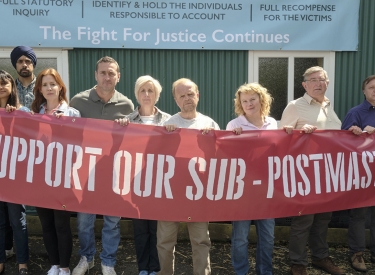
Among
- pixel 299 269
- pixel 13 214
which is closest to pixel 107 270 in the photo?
pixel 13 214

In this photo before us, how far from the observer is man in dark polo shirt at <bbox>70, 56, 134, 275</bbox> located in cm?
417

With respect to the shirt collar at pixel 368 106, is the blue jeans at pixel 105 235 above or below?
below

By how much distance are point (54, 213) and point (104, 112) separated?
1.04 metres

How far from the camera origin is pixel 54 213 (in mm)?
3998

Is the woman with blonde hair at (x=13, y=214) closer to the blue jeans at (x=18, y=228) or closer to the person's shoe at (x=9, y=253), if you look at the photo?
the blue jeans at (x=18, y=228)

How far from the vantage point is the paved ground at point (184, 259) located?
4.50 meters

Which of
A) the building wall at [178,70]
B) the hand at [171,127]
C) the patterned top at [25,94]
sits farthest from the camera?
the building wall at [178,70]

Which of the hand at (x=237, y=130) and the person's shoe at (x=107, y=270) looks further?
the person's shoe at (x=107, y=270)

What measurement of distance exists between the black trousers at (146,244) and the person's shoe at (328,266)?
66.4 inches

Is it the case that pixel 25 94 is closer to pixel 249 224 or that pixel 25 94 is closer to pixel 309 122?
pixel 249 224

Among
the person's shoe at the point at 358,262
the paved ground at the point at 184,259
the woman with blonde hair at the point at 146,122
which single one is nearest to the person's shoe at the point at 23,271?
the paved ground at the point at 184,259

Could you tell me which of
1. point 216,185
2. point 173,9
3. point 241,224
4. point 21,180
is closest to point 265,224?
point 241,224

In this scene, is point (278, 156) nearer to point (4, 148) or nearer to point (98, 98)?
point (98, 98)

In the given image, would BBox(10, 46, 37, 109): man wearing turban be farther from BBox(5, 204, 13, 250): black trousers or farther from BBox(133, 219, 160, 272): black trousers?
BBox(133, 219, 160, 272): black trousers
